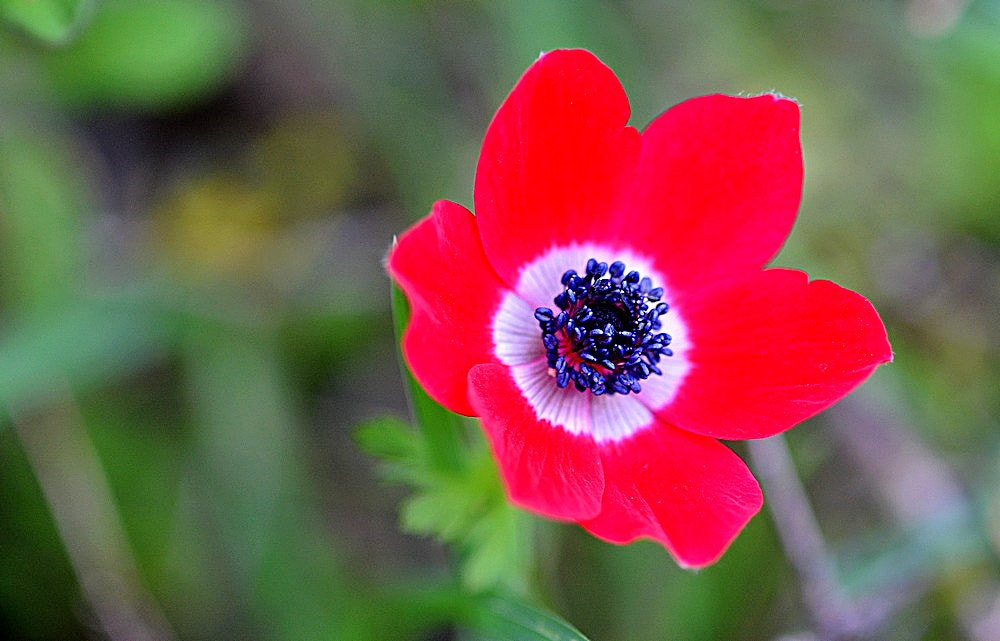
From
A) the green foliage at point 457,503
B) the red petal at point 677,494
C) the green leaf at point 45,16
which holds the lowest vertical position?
the green foliage at point 457,503

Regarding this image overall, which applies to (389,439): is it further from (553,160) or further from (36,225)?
(36,225)

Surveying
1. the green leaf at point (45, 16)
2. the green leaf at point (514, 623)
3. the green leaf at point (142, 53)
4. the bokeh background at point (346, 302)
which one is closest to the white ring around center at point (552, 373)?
the green leaf at point (514, 623)

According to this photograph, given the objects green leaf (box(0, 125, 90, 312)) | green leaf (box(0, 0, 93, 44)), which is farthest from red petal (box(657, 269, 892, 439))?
green leaf (box(0, 125, 90, 312))

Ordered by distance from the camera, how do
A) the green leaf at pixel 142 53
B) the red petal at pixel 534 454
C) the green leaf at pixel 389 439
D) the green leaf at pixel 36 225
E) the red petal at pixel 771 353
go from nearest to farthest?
1. the red petal at pixel 534 454
2. the red petal at pixel 771 353
3. the green leaf at pixel 389 439
4. the green leaf at pixel 36 225
5. the green leaf at pixel 142 53

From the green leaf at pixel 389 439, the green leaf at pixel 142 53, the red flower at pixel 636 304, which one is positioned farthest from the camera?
the green leaf at pixel 142 53

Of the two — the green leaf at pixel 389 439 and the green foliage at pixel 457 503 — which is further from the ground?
the green leaf at pixel 389 439

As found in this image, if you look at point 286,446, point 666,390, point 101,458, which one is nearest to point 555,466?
point 666,390

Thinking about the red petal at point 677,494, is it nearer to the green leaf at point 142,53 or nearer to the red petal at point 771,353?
the red petal at point 771,353

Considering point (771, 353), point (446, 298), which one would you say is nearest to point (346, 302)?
point (446, 298)
